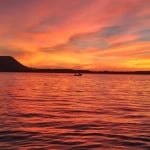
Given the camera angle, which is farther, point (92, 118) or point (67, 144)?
point (92, 118)

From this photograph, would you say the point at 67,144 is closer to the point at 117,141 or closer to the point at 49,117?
the point at 117,141

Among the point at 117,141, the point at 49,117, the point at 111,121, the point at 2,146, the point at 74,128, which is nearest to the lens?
the point at 2,146

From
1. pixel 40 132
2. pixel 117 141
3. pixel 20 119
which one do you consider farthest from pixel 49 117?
pixel 117 141

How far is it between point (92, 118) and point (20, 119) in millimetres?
5300

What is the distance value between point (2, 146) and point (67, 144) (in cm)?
303

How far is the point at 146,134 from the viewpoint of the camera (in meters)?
18.7

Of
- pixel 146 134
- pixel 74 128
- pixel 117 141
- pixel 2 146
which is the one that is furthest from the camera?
pixel 74 128

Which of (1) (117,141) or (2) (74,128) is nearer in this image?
(1) (117,141)

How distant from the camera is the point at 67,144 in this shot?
631 inches

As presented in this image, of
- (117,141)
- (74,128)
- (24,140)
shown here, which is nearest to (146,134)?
(117,141)

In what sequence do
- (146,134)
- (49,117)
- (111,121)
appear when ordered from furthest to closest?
(49,117)
(111,121)
(146,134)

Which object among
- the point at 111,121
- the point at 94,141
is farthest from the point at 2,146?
the point at 111,121

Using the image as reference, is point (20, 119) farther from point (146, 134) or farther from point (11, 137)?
point (146, 134)

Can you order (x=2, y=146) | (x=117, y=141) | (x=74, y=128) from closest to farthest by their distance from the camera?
(x=2, y=146), (x=117, y=141), (x=74, y=128)
